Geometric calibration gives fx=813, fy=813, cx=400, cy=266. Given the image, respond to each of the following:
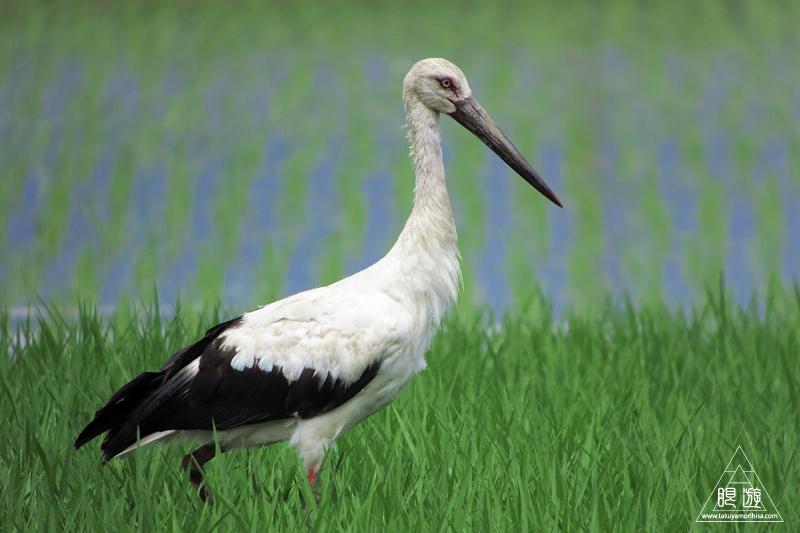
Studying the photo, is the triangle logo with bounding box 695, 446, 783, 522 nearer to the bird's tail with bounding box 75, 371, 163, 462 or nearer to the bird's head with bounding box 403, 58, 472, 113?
the bird's head with bounding box 403, 58, 472, 113

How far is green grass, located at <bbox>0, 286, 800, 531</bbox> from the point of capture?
2.97 metres

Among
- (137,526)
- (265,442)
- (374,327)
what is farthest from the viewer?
(265,442)

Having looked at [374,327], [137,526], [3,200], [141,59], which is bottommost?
[137,526]

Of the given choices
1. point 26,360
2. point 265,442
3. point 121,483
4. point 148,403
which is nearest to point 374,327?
point 265,442

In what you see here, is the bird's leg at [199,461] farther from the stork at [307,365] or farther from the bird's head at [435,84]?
the bird's head at [435,84]

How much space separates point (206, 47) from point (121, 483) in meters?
5.10

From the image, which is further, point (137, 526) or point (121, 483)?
point (121, 483)

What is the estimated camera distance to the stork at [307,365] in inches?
128

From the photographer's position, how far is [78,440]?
11.0ft

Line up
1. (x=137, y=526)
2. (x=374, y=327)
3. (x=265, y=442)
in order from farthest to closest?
(x=265, y=442), (x=374, y=327), (x=137, y=526)

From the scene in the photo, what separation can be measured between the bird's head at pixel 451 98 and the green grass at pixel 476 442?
3.75 feet

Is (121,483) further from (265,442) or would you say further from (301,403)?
(301,403)

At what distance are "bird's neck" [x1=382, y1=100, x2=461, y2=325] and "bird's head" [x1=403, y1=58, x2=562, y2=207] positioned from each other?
113 millimetres

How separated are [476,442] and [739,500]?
1.10 metres
